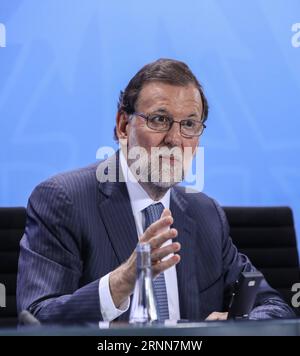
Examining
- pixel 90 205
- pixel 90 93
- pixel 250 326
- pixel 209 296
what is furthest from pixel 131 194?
pixel 250 326

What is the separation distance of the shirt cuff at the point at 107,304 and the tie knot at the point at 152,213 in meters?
0.41

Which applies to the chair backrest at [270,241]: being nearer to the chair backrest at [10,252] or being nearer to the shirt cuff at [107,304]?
the chair backrest at [10,252]

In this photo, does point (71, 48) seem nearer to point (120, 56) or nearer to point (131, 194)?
point (120, 56)

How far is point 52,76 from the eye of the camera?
9.78ft

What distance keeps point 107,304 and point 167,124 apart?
0.70 meters

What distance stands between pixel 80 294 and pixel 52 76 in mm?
1411

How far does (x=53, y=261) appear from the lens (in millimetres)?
1952

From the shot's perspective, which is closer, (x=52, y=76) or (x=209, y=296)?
(x=209, y=296)

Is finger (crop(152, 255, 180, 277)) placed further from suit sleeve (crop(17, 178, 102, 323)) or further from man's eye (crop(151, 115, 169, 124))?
man's eye (crop(151, 115, 169, 124))

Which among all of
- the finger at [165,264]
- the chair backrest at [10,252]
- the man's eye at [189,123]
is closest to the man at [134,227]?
the man's eye at [189,123]

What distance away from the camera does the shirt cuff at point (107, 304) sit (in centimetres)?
176

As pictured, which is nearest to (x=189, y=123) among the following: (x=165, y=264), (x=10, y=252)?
(x=165, y=264)

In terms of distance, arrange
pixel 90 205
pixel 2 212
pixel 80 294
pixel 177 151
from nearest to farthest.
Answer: pixel 80 294, pixel 90 205, pixel 177 151, pixel 2 212

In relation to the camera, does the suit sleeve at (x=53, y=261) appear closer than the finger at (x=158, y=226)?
No
